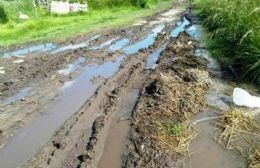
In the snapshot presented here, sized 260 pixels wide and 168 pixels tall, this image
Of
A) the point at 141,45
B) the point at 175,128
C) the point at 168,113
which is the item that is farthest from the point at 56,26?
the point at 175,128

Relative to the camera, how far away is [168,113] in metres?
7.93

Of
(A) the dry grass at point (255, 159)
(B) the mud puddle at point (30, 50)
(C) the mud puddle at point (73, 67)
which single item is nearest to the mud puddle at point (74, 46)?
(B) the mud puddle at point (30, 50)

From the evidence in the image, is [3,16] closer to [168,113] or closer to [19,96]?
[19,96]

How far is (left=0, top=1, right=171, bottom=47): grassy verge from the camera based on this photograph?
17.2 metres

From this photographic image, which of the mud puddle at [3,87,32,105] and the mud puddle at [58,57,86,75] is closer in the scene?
the mud puddle at [3,87,32,105]

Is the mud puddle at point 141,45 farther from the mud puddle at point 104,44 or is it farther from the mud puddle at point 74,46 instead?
the mud puddle at point 74,46

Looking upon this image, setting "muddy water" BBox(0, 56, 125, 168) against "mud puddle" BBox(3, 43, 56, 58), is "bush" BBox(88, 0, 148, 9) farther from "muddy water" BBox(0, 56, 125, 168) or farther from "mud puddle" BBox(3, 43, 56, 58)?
"muddy water" BBox(0, 56, 125, 168)

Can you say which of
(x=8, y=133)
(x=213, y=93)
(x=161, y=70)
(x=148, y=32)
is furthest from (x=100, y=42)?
(x=8, y=133)

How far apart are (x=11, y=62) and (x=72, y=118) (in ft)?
18.4

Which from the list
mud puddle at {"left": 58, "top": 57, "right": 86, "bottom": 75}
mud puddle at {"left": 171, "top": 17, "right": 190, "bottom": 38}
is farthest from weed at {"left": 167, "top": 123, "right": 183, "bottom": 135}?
mud puddle at {"left": 171, "top": 17, "right": 190, "bottom": 38}

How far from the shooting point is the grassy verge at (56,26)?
56.3 feet

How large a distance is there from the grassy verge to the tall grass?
21.0 feet

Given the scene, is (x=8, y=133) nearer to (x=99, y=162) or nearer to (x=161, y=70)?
(x=99, y=162)

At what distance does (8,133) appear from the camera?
24.7 ft
